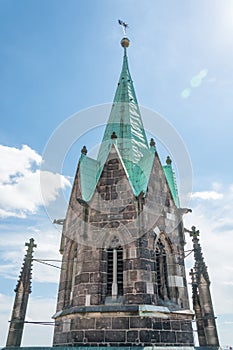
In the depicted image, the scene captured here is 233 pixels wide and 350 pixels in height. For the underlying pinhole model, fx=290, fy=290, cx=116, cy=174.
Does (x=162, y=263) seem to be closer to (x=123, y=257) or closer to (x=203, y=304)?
(x=123, y=257)

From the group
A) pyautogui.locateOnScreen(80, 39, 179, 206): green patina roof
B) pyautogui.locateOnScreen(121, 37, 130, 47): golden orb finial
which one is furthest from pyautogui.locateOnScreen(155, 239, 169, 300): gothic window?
pyautogui.locateOnScreen(121, 37, 130, 47): golden orb finial

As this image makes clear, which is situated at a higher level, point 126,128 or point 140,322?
point 126,128

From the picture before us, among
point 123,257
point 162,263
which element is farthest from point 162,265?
point 123,257

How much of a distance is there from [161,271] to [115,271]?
76.3 inches

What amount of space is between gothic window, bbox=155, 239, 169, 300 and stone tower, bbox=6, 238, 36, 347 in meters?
5.95

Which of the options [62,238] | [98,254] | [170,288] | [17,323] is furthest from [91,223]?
[17,323]

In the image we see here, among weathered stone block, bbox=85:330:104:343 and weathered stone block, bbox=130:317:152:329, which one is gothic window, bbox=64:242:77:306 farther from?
weathered stone block, bbox=130:317:152:329

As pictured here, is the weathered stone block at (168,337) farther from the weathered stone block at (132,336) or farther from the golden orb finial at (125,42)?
the golden orb finial at (125,42)

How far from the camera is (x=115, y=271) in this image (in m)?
11.4

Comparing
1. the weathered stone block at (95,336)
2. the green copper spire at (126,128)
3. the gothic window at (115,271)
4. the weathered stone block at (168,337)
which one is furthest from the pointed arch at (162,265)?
the green copper spire at (126,128)

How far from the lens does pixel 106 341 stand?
9.88 metres

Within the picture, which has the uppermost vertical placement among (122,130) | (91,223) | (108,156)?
(122,130)

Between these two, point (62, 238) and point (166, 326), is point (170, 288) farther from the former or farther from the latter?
point (62, 238)

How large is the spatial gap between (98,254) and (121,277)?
126 centimetres
